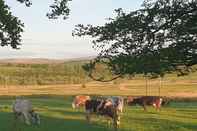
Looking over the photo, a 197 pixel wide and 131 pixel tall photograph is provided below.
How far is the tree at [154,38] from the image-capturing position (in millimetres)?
18798

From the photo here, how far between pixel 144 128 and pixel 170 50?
10737mm

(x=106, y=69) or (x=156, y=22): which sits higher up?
(x=156, y=22)

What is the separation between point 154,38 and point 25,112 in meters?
15.0

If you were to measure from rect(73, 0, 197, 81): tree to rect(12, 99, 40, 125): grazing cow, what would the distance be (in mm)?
12125

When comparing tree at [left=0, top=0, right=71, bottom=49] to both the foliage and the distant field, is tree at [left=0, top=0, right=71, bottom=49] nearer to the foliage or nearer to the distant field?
the foliage

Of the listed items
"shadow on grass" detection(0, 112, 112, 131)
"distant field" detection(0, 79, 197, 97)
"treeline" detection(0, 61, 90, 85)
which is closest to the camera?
"shadow on grass" detection(0, 112, 112, 131)

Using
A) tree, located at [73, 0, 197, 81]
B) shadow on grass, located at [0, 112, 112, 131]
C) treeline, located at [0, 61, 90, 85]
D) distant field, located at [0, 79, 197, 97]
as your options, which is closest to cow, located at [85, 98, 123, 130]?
shadow on grass, located at [0, 112, 112, 131]

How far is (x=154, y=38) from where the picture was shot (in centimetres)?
1923

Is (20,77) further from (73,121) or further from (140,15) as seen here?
(140,15)

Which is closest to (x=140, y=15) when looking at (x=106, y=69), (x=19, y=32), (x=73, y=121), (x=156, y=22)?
(x=156, y=22)

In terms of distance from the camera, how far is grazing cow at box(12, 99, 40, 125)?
3134cm

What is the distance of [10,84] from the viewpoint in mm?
Answer: 131125

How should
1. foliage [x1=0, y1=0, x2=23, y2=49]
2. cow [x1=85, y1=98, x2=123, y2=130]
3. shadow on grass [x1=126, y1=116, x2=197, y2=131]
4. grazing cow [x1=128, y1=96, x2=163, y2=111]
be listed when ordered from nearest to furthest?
foliage [x1=0, y1=0, x2=23, y2=49] < shadow on grass [x1=126, y1=116, x2=197, y2=131] < cow [x1=85, y1=98, x2=123, y2=130] < grazing cow [x1=128, y1=96, x2=163, y2=111]

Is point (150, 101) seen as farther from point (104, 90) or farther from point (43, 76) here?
point (43, 76)
